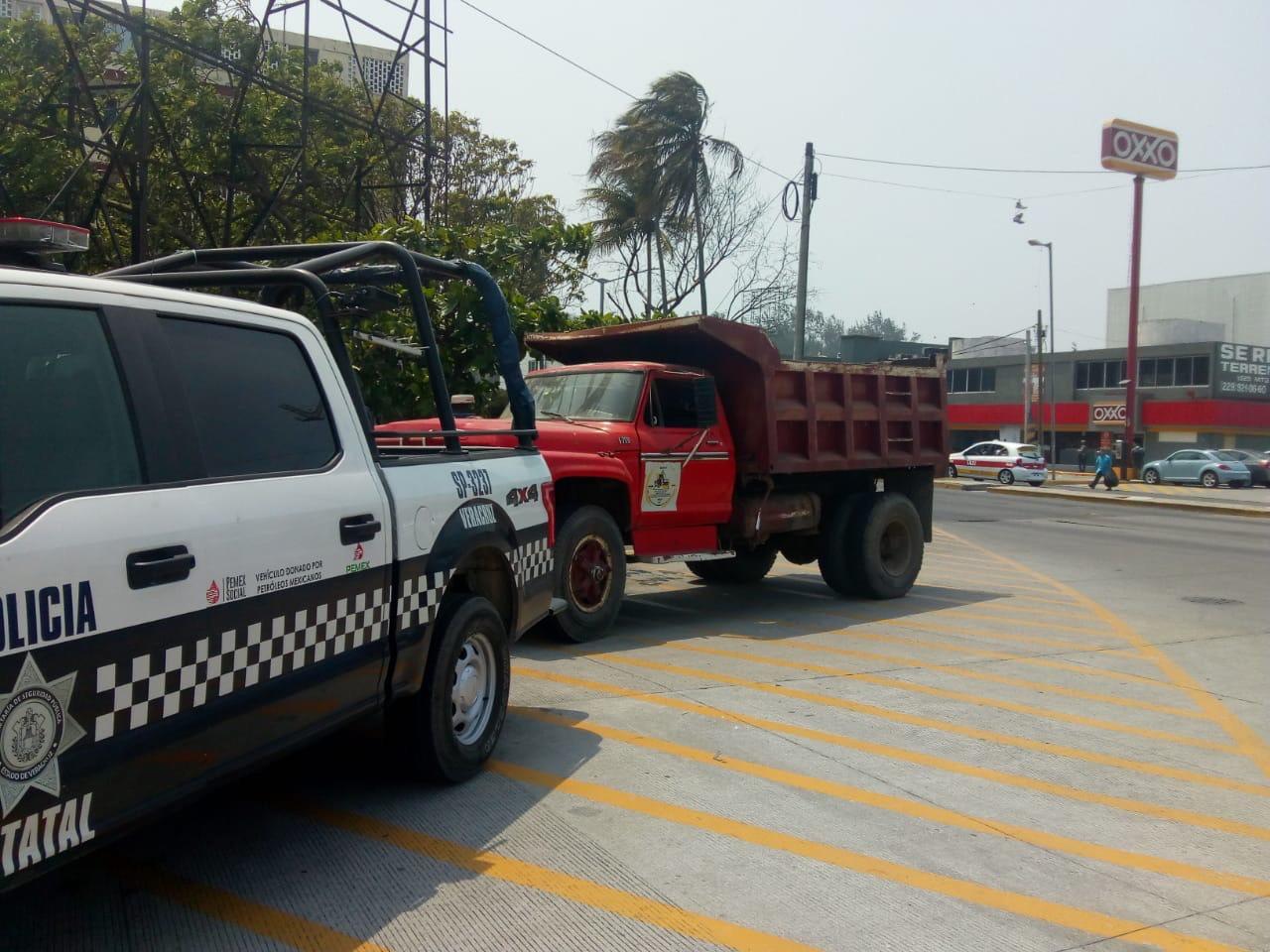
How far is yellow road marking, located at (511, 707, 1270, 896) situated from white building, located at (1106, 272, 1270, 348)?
248ft

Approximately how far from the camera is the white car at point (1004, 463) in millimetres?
38312

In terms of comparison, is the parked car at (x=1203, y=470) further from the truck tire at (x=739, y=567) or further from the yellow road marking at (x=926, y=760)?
the yellow road marking at (x=926, y=760)

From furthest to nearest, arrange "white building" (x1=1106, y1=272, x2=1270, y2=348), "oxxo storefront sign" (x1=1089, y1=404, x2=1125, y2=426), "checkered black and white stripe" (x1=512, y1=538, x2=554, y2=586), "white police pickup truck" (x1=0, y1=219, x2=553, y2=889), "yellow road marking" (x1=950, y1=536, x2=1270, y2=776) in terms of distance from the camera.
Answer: "white building" (x1=1106, y1=272, x2=1270, y2=348), "oxxo storefront sign" (x1=1089, y1=404, x2=1125, y2=426), "yellow road marking" (x1=950, y1=536, x2=1270, y2=776), "checkered black and white stripe" (x1=512, y1=538, x2=554, y2=586), "white police pickup truck" (x1=0, y1=219, x2=553, y2=889)

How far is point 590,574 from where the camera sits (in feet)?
27.9

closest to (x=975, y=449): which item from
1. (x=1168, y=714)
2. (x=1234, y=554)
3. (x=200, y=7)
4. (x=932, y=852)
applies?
(x=1234, y=554)

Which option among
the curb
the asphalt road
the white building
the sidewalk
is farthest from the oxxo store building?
the asphalt road

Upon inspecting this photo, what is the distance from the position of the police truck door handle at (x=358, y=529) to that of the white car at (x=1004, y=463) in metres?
34.7

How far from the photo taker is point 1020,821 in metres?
4.91

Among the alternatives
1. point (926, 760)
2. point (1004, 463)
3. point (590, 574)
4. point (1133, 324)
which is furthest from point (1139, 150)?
point (926, 760)

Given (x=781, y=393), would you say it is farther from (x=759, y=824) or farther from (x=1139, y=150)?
(x=1139, y=150)

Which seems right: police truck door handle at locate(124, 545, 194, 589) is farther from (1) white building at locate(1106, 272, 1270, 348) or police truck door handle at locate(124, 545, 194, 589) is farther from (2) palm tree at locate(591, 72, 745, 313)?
(1) white building at locate(1106, 272, 1270, 348)

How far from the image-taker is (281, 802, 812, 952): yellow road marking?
3713mm

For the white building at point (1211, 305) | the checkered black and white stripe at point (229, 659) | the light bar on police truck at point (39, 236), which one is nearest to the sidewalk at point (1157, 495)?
the checkered black and white stripe at point (229, 659)

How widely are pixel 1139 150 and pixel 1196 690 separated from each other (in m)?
40.6
